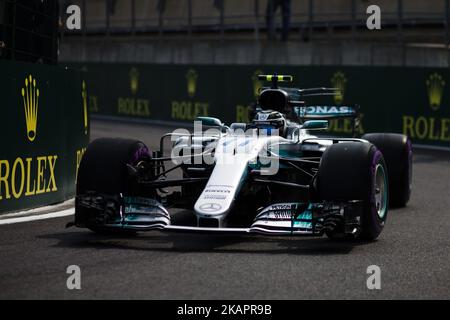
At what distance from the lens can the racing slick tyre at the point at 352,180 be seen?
9.01 meters

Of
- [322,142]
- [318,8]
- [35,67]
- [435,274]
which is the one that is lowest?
[435,274]

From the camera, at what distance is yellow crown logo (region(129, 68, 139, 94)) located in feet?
92.8

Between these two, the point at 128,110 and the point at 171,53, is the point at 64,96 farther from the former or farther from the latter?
the point at 171,53

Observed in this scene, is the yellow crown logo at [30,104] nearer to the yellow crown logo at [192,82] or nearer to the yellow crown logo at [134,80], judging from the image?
the yellow crown logo at [192,82]

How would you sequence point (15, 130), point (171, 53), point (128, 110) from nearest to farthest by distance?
point (15, 130) < point (128, 110) < point (171, 53)

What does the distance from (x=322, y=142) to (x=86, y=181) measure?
108 inches

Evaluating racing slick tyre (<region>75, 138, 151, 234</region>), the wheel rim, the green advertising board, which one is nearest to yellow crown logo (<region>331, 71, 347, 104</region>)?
the green advertising board

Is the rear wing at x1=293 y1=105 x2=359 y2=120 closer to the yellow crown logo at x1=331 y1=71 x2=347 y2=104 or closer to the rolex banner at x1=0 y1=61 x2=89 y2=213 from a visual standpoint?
the rolex banner at x1=0 y1=61 x2=89 y2=213

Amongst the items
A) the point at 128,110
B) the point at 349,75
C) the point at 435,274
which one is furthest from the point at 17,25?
the point at 128,110

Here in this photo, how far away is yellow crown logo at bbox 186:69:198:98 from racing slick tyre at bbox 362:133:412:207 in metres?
14.3

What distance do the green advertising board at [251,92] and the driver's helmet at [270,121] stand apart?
1034 cm

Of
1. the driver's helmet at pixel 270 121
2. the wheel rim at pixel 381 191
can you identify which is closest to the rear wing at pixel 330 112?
the driver's helmet at pixel 270 121

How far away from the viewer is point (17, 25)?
38.5 ft

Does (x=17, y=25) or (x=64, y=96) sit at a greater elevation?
(x=17, y=25)
